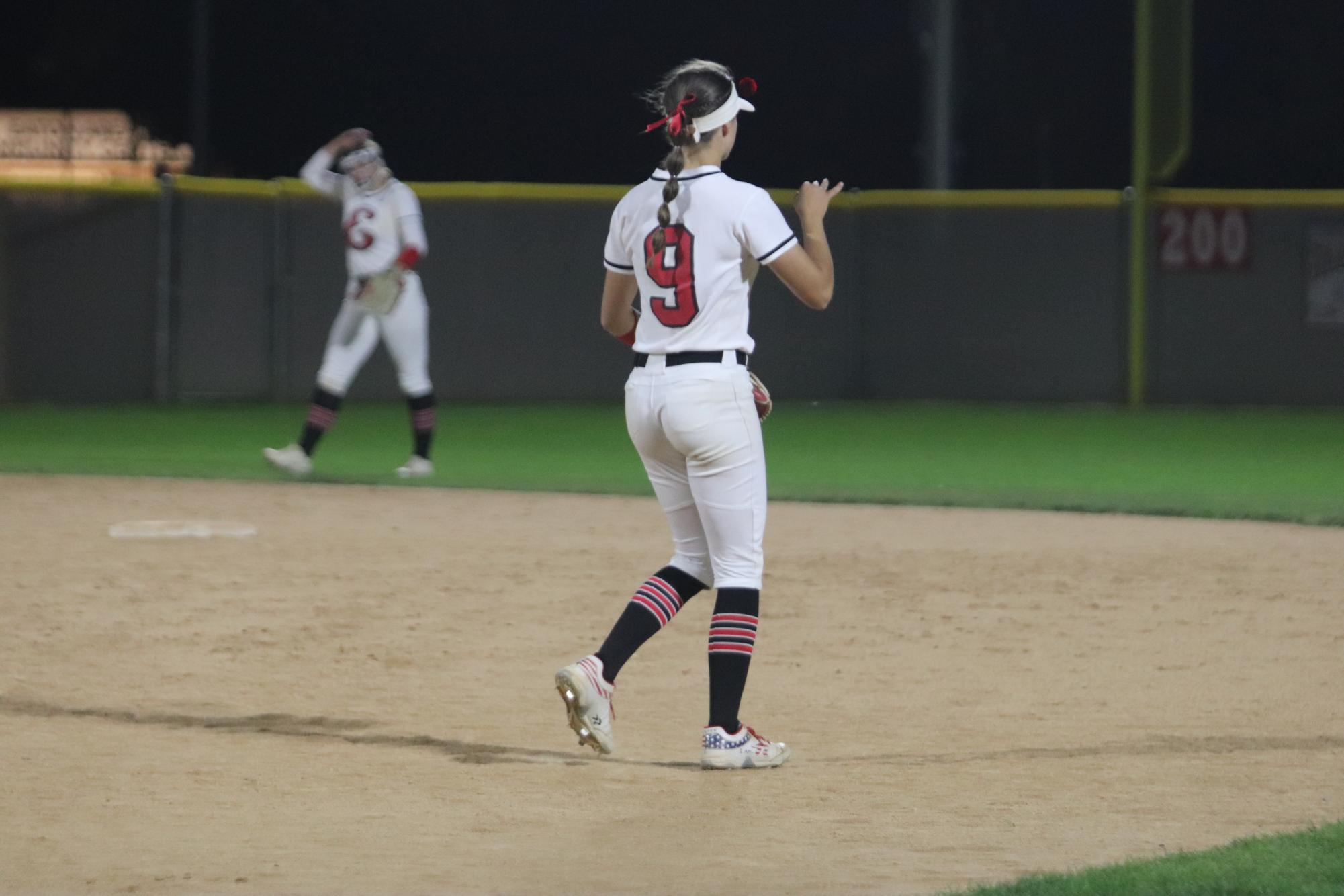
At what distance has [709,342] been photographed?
4918mm

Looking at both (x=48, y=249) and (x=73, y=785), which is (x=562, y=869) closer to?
(x=73, y=785)

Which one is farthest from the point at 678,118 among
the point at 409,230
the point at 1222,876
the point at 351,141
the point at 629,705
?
the point at 351,141

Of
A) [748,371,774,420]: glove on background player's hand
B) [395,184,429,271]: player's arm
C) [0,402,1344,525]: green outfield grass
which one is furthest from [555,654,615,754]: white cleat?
[395,184,429,271]: player's arm

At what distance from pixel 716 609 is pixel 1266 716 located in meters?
1.72

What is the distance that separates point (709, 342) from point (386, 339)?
755 centimetres

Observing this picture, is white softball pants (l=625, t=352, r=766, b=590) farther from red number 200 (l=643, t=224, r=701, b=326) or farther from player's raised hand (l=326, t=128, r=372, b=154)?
player's raised hand (l=326, t=128, r=372, b=154)

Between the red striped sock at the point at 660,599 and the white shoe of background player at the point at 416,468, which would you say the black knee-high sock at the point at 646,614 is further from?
the white shoe of background player at the point at 416,468

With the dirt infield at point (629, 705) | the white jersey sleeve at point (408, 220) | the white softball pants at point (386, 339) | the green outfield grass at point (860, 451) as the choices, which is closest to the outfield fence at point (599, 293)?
the green outfield grass at point (860, 451)

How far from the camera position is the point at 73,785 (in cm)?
481

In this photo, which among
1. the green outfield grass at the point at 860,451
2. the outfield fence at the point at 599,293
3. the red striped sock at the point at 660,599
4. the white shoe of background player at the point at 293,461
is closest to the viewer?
the red striped sock at the point at 660,599

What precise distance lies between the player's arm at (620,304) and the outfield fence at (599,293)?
1402 centimetres

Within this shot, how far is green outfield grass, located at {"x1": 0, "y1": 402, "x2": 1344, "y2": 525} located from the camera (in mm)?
11695

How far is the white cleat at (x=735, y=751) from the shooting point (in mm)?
5020

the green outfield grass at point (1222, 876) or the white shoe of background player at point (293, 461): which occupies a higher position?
the white shoe of background player at point (293, 461)
